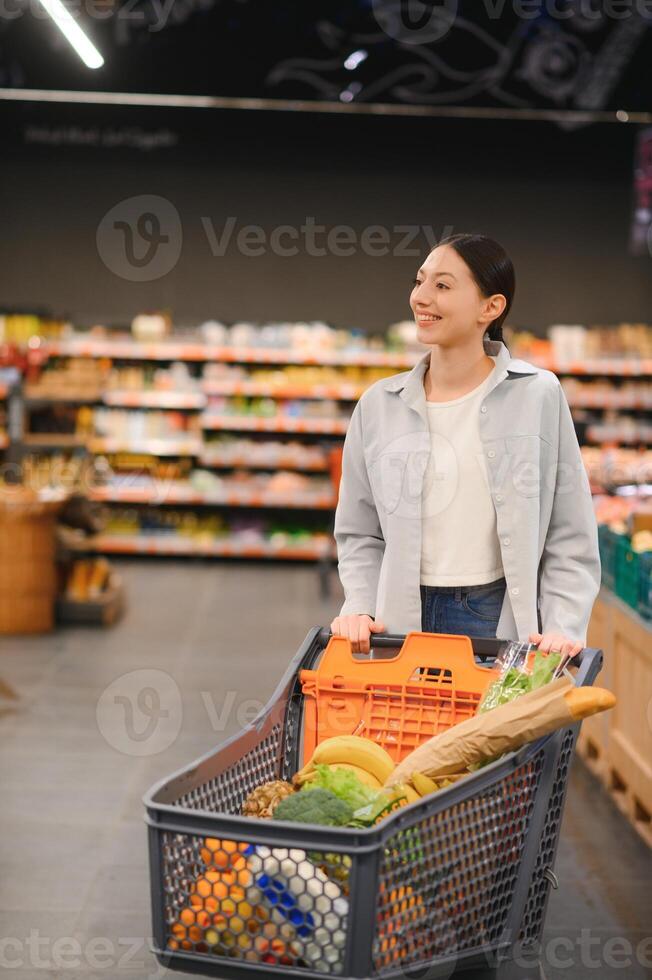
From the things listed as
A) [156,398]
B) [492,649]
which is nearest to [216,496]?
[156,398]

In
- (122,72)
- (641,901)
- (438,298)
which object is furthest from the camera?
(122,72)

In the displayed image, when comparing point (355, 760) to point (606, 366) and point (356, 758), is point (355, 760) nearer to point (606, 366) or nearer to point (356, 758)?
point (356, 758)

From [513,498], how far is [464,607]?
26 centimetres

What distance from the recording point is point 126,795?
165 inches

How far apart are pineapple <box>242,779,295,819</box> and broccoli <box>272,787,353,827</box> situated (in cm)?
13

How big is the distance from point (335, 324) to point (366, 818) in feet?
31.2

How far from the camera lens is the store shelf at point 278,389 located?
9.98 metres

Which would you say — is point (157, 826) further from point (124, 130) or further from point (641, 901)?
point (124, 130)

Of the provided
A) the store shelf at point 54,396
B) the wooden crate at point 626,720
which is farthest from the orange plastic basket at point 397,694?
the store shelf at point 54,396

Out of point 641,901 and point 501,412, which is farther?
point 641,901

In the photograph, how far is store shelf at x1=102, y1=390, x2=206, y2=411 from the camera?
10.1 m

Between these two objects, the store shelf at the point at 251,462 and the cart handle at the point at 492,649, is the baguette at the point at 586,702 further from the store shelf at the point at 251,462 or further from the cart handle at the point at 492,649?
the store shelf at the point at 251,462

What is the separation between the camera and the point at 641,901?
3346mm

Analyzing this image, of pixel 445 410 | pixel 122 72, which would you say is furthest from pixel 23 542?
pixel 445 410
